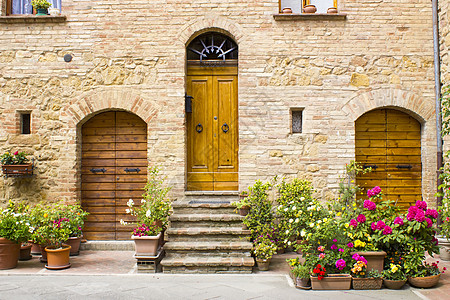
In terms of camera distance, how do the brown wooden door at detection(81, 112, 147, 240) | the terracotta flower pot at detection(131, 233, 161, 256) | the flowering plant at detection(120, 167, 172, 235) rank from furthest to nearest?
the brown wooden door at detection(81, 112, 147, 240) < the flowering plant at detection(120, 167, 172, 235) < the terracotta flower pot at detection(131, 233, 161, 256)

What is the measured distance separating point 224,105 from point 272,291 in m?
3.70

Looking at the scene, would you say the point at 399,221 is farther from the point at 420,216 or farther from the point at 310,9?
the point at 310,9

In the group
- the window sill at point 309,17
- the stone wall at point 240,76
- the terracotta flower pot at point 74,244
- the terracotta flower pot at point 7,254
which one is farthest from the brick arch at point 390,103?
the terracotta flower pot at point 7,254

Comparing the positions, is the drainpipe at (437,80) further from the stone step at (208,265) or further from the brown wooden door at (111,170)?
the brown wooden door at (111,170)

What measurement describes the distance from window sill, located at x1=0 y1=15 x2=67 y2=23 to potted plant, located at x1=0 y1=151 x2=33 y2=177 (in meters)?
2.42

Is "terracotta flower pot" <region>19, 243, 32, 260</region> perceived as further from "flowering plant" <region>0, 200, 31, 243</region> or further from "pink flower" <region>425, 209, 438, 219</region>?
"pink flower" <region>425, 209, 438, 219</region>

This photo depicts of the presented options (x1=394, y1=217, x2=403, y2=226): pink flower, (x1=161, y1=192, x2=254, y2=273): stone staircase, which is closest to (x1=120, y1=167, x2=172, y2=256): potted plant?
(x1=161, y1=192, x2=254, y2=273): stone staircase

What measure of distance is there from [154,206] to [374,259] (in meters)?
3.31

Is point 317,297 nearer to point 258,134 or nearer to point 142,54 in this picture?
point 258,134

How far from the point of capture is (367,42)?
284 inches

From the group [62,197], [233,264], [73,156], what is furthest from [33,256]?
[233,264]

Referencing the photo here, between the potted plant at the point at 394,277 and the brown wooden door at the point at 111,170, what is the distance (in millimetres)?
4379

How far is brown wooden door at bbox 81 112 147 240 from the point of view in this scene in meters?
7.40

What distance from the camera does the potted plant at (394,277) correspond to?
199 inches
